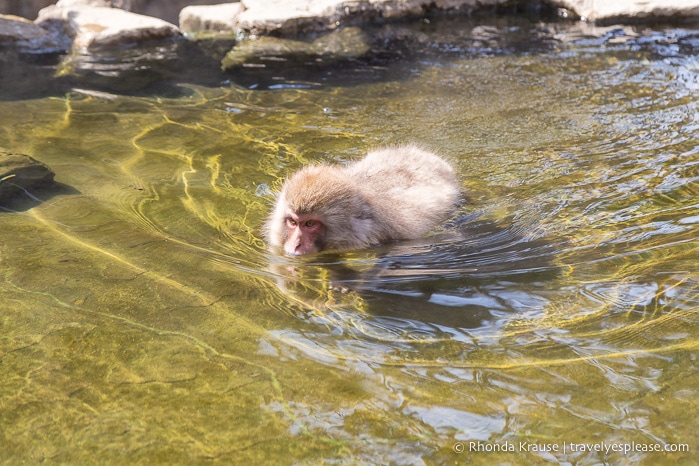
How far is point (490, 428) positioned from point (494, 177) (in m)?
3.41

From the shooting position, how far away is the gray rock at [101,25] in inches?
404

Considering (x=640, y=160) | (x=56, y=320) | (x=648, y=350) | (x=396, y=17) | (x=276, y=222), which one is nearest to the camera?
(x=648, y=350)

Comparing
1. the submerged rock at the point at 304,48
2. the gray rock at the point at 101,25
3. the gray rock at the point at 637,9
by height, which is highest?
the gray rock at the point at 637,9

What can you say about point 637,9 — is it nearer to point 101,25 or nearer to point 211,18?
point 211,18

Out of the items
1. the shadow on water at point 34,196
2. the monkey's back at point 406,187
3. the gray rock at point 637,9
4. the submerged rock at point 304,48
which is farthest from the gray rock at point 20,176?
the gray rock at point 637,9

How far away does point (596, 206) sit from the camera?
4.92 meters

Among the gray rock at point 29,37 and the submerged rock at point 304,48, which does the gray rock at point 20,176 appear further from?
the gray rock at point 29,37

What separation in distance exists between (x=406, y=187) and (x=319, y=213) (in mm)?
1003

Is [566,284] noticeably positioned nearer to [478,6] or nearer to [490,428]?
[490,428]

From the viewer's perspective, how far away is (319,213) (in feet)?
14.5

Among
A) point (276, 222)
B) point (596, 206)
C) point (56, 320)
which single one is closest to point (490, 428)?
point (56, 320)

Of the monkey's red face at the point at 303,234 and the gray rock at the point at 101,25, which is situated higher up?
the gray rock at the point at 101,25

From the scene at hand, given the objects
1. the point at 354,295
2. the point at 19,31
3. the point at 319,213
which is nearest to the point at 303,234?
the point at 319,213

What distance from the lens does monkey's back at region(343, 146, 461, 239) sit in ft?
15.4
